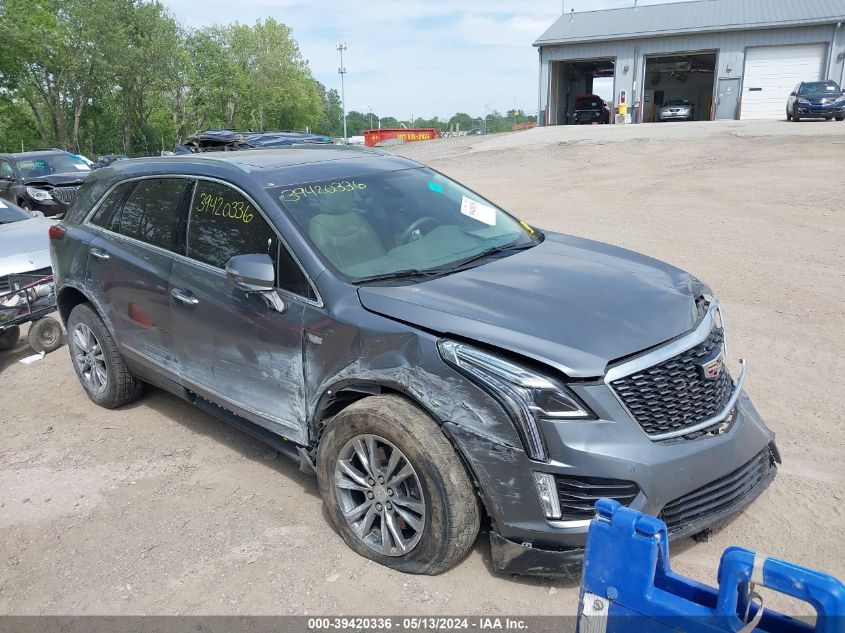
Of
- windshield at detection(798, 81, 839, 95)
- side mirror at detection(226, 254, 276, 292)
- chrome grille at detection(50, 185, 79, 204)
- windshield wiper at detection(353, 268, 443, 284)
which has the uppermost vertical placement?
windshield at detection(798, 81, 839, 95)

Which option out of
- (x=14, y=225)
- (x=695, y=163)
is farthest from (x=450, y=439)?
(x=695, y=163)

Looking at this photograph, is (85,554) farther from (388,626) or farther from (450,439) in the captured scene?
(450,439)

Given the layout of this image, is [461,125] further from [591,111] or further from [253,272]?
[253,272]

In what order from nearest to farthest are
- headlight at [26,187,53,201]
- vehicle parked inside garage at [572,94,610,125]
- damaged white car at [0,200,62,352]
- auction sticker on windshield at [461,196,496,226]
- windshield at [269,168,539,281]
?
windshield at [269,168,539,281]
auction sticker on windshield at [461,196,496,226]
damaged white car at [0,200,62,352]
headlight at [26,187,53,201]
vehicle parked inside garage at [572,94,610,125]

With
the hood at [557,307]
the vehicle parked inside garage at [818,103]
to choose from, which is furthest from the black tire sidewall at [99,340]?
the vehicle parked inside garage at [818,103]

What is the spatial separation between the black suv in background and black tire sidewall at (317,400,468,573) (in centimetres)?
1277

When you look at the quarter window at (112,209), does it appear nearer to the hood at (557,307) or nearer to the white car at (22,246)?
the white car at (22,246)

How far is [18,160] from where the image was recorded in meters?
14.9

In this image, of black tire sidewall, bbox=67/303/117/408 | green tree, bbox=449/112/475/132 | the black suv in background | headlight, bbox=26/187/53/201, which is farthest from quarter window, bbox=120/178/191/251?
green tree, bbox=449/112/475/132

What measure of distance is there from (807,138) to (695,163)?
13.4 feet

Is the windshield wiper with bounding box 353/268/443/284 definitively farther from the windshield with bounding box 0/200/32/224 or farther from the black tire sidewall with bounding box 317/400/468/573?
the windshield with bounding box 0/200/32/224

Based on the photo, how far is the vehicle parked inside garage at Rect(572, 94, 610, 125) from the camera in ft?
116

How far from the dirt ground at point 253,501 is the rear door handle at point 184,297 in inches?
41.8

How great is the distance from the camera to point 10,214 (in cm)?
819
